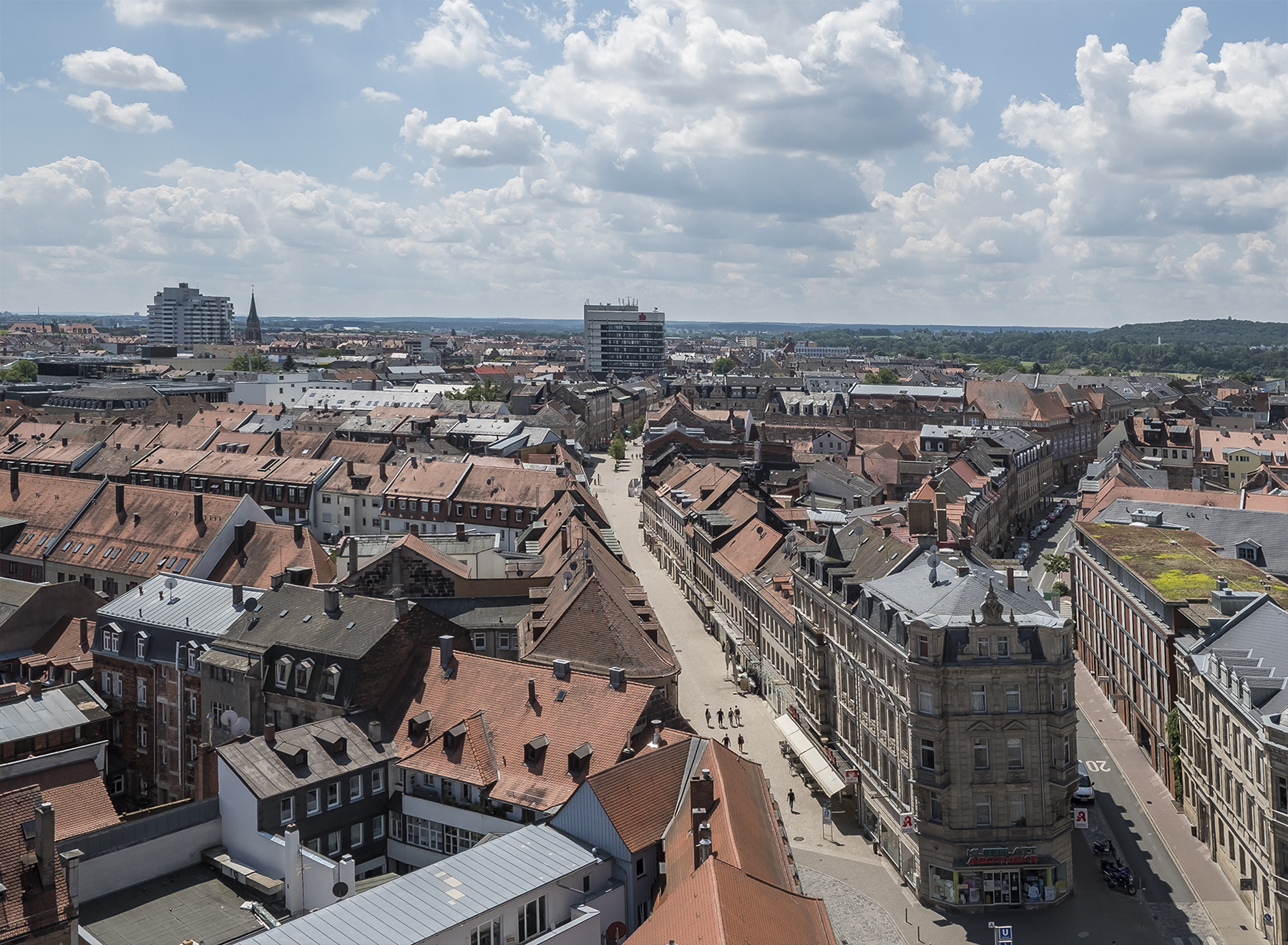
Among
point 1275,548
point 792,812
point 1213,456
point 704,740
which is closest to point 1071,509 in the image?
point 1213,456

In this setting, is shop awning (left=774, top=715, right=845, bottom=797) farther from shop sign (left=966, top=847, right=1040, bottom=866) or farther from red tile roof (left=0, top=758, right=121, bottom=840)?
red tile roof (left=0, top=758, right=121, bottom=840)

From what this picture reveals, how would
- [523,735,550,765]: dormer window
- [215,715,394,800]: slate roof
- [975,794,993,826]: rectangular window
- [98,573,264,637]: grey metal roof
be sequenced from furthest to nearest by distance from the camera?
[98,573,264,637]: grey metal roof < [975,794,993,826]: rectangular window < [523,735,550,765]: dormer window < [215,715,394,800]: slate roof

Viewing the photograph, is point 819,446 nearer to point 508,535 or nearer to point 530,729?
point 508,535

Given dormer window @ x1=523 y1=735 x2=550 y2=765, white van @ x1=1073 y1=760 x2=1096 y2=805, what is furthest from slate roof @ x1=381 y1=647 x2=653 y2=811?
white van @ x1=1073 y1=760 x2=1096 y2=805

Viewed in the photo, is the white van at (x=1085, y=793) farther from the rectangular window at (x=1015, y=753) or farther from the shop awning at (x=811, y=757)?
the shop awning at (x=811, y=757)

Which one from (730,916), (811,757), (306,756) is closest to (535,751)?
(306,756)

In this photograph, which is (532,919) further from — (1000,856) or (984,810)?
(1000,856)

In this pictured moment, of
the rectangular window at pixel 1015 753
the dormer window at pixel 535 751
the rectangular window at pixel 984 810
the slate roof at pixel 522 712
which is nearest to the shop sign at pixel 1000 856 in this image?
the rectangular window at pixel 984 810

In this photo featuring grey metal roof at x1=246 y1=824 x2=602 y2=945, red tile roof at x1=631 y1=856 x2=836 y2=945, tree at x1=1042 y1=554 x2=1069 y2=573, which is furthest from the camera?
tree at x1=1042 y1=554 x2=1069 y2=573
